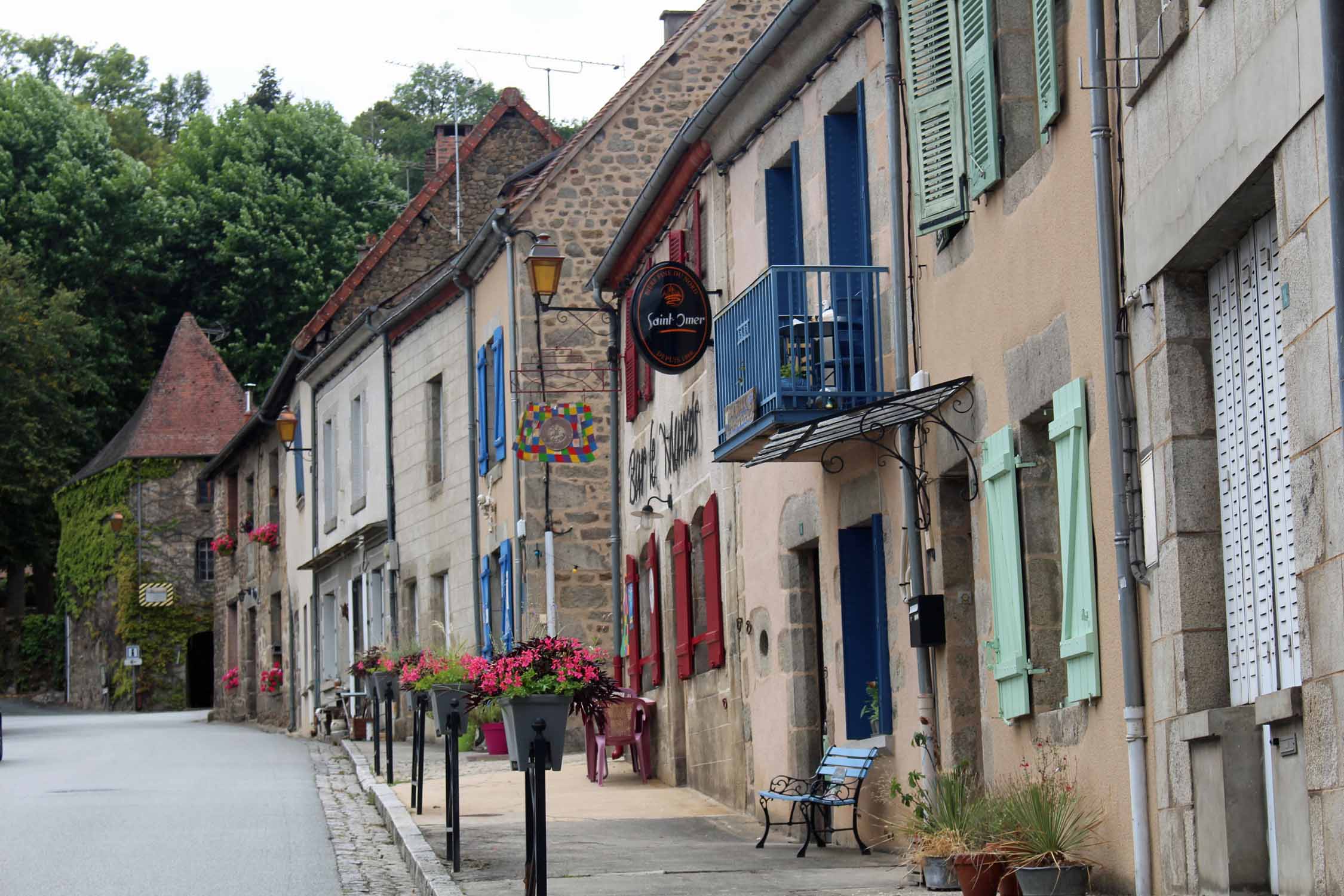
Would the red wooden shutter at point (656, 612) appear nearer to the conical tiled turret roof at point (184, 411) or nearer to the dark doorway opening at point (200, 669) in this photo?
the conical tiled turret roof at point (184, 411)

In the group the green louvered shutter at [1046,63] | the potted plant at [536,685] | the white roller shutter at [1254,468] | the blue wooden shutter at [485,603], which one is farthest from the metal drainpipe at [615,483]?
the white roller shutter at [1254,468]

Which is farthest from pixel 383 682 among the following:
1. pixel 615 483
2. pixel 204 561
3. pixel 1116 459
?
pixel 204 561

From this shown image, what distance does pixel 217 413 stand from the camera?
49.3 meters

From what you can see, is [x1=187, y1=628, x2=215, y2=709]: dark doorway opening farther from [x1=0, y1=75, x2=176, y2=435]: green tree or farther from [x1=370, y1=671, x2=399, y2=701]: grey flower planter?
[x1=370, y1=671, x2=399, y2=701]: grey flower planter

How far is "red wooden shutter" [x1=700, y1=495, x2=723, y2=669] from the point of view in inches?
624

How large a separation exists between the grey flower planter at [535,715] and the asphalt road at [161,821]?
1.50 metres

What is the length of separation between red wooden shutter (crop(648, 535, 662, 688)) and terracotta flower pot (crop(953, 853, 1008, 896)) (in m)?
9.68

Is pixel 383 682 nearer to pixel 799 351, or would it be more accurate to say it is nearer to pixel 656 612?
pixel 656 612

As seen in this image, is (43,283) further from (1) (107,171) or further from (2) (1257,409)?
(2) (1257,409)

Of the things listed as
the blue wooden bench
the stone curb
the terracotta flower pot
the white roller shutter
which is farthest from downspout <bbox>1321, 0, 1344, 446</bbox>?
the blue wooden bench

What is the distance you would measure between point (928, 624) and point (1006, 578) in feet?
3.96

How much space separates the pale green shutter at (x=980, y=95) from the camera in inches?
379

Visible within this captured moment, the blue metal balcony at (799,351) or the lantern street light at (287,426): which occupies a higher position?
the lantern street light at (287,426)

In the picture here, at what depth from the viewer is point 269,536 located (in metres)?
37.3
